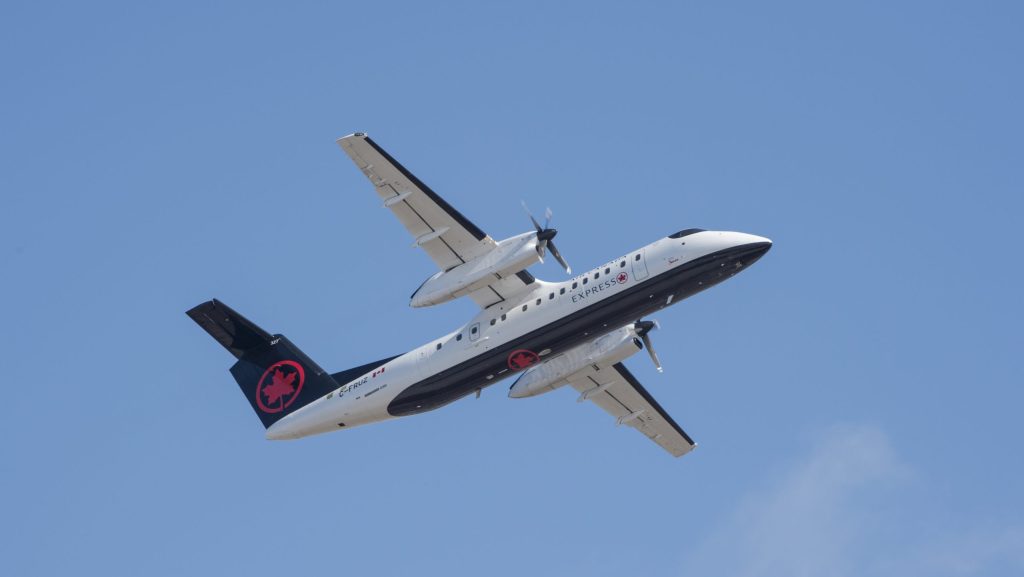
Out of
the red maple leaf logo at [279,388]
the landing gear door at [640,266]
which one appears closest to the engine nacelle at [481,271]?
the landing gear door at [640,266]

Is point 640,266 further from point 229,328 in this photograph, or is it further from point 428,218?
point 229,328

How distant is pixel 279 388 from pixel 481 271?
7.32m

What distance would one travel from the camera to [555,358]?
34344 mm

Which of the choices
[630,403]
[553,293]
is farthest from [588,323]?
[630,403]

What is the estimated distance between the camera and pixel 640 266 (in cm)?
3161

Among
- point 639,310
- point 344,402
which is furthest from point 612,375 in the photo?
point 344,402

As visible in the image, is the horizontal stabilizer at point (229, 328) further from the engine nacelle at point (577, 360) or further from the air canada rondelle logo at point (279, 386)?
the engine nacelle at point (577, 360)

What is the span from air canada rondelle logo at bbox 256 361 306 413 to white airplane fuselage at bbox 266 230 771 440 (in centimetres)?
108

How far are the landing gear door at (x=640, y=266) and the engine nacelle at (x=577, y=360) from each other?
2859mm

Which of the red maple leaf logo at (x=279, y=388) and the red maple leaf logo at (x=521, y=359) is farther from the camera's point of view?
the red maple leaf logo at (x=279, y=388)

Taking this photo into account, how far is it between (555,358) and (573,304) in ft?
9.05

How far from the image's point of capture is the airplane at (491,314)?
31.5m

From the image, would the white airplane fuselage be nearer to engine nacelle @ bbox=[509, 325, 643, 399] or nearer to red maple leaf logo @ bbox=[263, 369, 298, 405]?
engine nacelle @ bbox=[509, 325, 643, 399]

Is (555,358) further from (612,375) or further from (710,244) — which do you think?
(710,244)
